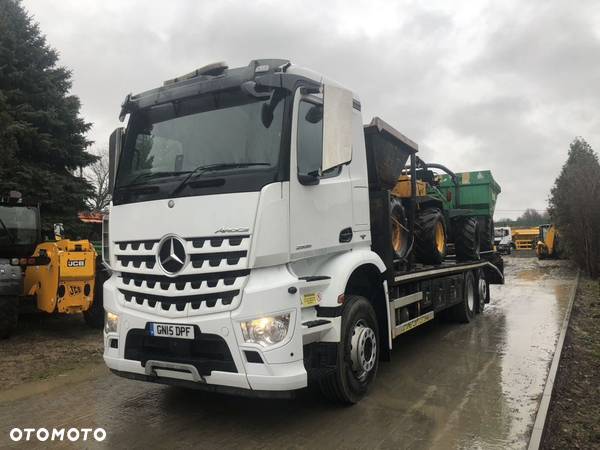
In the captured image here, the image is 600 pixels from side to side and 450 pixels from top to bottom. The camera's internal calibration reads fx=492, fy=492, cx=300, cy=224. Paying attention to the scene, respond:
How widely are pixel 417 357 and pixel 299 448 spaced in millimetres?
3196

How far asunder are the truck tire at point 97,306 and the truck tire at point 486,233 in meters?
7.62

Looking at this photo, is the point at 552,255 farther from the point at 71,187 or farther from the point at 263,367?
the point at 263,367

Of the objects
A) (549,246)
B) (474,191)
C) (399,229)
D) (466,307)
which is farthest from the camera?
(549,246)

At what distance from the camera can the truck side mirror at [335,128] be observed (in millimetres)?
3930

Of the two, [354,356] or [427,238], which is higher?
[427,238]

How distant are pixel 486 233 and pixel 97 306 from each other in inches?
323

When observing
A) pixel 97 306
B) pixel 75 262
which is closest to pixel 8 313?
pixel 75 262

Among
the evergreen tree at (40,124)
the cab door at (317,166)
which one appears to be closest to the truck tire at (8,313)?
the cab door at (317,166)

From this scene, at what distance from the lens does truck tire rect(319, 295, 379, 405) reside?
4.40 m

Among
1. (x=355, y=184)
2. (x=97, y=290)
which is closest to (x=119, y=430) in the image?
(x=355, y=184)

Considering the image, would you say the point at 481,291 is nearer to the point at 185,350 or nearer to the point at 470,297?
the point at 470,297

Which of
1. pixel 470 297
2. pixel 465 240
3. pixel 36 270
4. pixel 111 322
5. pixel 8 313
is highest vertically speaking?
pixel 465 240

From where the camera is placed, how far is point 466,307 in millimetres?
9117

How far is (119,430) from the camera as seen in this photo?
163 inches
